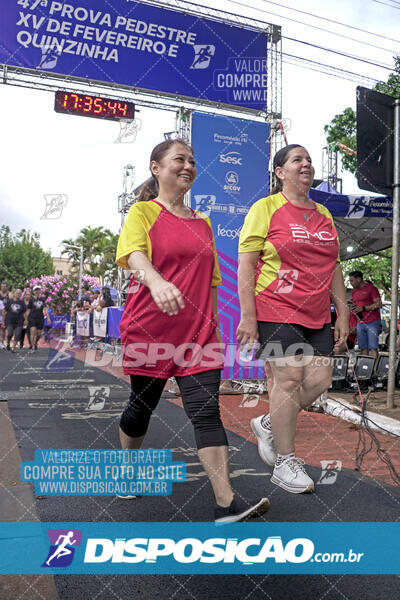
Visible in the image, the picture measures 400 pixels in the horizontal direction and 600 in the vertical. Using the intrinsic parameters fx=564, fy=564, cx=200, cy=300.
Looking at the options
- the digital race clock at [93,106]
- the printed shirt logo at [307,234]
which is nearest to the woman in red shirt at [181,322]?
the printed shirt logo at [307,234]

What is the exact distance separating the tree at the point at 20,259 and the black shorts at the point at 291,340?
51.8 meters

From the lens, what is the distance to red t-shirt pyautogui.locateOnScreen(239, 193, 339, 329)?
3170 mm

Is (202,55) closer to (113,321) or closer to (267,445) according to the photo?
(267,445)

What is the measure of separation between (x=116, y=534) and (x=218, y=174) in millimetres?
5457

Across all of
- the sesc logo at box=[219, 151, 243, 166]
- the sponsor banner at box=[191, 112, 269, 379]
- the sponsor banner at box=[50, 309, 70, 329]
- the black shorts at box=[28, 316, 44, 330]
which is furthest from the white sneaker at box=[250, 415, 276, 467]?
the sponsor banner at box=[50, 309, 70, 329]

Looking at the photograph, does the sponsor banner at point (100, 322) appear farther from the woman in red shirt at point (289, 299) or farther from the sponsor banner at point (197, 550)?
the sponsor banner at point (197, 550)

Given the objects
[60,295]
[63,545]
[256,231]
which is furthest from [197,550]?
[60,295]

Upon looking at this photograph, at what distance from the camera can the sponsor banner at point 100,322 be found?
1594 cm

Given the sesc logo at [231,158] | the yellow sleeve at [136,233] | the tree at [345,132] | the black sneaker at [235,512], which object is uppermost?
the tree at [345,132]

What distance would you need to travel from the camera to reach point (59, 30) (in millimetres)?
8117

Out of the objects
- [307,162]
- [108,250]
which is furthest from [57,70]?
[108,250]

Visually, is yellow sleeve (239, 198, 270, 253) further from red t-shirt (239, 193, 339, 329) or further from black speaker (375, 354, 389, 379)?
black speaker (375, 354, 389, 379)

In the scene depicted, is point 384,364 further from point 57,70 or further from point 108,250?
point 108,250

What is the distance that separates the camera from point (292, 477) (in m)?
3.12
